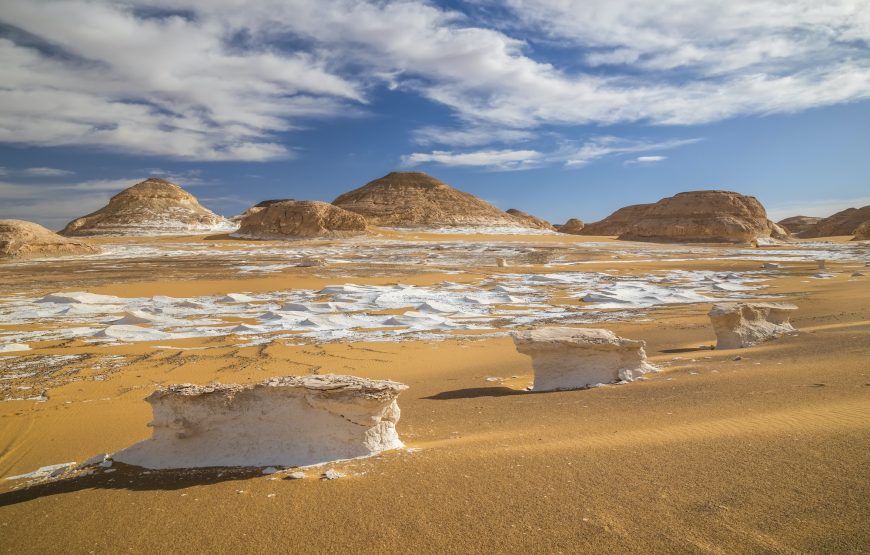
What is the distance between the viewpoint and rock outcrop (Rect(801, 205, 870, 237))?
245 feet

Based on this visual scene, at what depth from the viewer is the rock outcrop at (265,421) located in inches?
163

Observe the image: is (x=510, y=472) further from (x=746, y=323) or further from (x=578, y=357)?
(x=746, y=323)

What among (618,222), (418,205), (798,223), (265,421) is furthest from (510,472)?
(798,223)

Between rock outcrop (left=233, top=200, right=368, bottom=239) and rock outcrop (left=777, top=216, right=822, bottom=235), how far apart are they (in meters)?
77.5

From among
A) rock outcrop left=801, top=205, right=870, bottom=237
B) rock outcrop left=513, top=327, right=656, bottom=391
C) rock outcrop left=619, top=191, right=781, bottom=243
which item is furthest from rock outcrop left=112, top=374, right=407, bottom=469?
rock outcrop left=801, top=205, right=870, bottom=237

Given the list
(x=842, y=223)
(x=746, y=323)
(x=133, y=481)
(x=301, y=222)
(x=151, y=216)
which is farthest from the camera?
(x=842, y=223)

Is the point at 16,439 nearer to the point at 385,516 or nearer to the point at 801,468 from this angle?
the point at 385,516

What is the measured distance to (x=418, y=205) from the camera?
231ft

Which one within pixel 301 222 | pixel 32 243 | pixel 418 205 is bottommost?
pixel 32 243

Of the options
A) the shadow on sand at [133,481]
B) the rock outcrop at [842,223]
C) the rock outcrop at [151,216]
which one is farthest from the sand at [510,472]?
the rock outcrop at [842,223]

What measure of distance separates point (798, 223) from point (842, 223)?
2150cm

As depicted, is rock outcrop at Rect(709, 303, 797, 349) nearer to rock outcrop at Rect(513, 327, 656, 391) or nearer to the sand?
the sand

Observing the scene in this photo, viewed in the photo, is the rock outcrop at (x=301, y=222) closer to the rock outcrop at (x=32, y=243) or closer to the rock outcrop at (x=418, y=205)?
the rock outcrop at (x=418, y=205)

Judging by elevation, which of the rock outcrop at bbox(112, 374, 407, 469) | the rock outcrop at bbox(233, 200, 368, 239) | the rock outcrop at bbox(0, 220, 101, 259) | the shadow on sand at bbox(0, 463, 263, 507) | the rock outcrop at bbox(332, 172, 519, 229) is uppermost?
the rock outcrop at bbox(332, 172, 519, 229)
